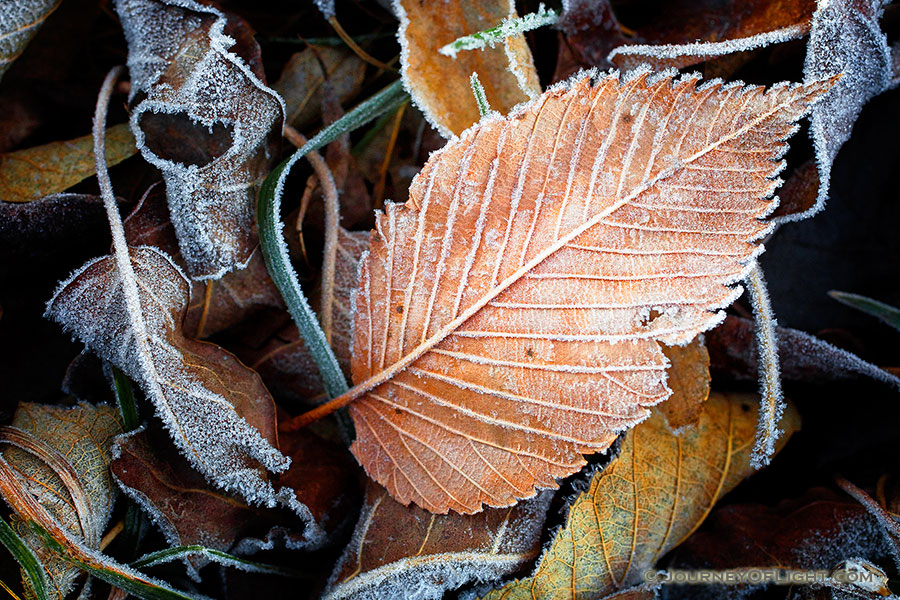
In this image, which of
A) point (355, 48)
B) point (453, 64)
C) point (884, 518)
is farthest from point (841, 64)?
point (355, 48)

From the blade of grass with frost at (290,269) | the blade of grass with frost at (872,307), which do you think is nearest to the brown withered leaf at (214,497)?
the blade of grass with frost at (290,269)

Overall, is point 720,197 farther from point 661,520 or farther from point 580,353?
point 661,520

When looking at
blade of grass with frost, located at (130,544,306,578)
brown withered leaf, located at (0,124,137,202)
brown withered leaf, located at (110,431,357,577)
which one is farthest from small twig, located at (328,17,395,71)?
blade of grass with frost, located at (130,544,306,578)

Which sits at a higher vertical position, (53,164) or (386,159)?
(53,164)

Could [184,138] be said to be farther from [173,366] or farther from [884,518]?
[884,518]

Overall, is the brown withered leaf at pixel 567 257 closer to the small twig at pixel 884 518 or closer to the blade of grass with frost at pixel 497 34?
the blade of grass with frost at pixel 497 34

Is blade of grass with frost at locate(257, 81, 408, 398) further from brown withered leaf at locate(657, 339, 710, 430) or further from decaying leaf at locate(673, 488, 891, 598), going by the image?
decaying leaf at locate(673, 488, 891, 598)
